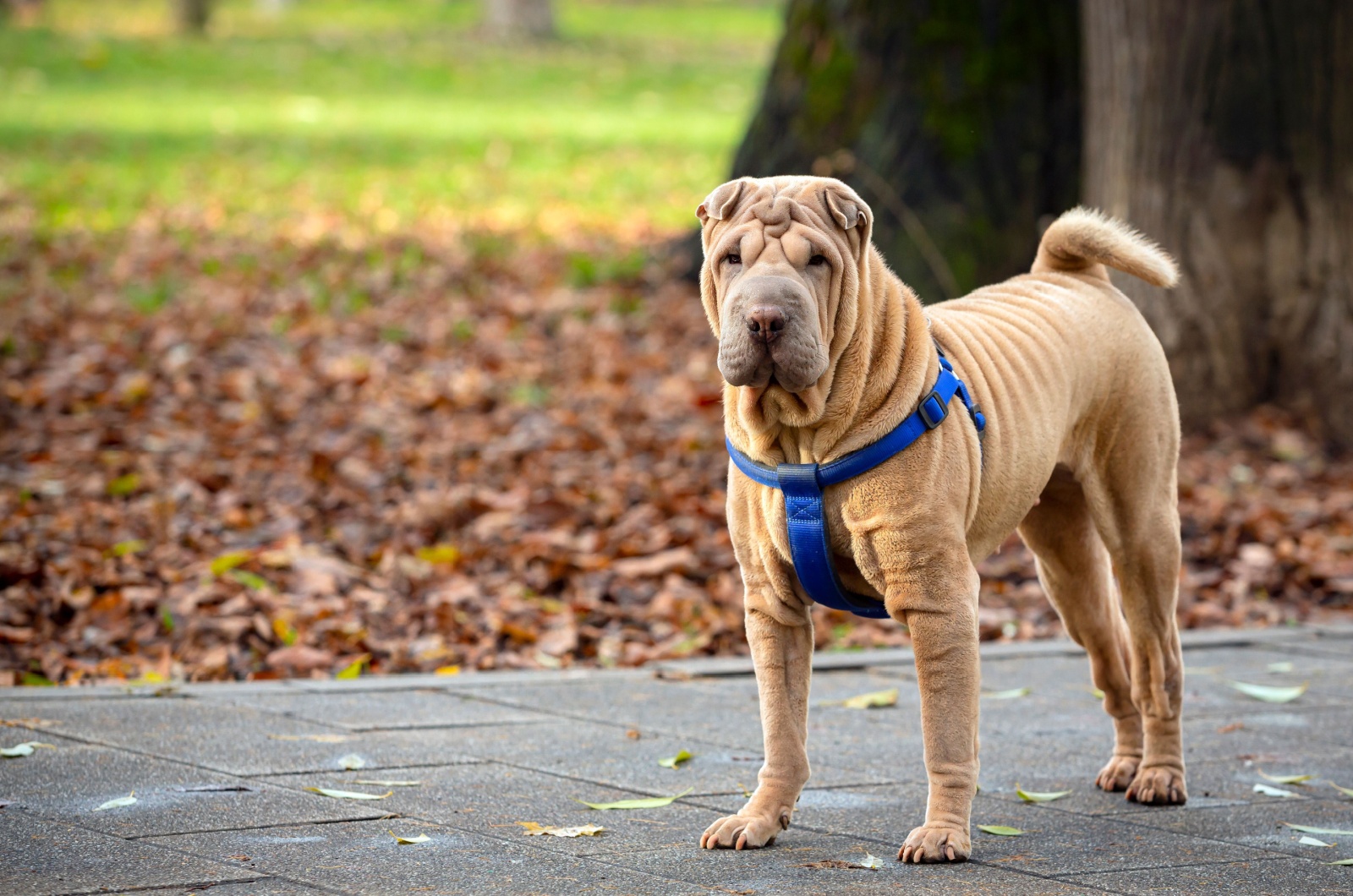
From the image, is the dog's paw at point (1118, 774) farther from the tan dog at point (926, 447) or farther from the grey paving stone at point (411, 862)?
the grey paving stone at point (411, 862)

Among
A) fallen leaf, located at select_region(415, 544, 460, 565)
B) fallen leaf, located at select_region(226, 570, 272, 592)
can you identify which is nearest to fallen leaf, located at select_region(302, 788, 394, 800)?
fallen leaf, located at select_region(226, 570, 272, 592)

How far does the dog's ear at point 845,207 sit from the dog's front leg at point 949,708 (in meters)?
0.89

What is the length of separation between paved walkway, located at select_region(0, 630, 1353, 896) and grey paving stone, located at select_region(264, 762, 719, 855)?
10 mm

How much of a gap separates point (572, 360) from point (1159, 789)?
6861 millimetres

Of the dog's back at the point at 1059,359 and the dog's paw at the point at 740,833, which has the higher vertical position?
the dog's back at the point at 1059,359

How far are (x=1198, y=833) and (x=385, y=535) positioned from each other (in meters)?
4.43

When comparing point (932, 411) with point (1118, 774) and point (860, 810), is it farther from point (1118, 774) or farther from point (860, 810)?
point (1118, 774)

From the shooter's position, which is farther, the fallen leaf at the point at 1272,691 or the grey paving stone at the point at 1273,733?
the fallen leaf at the point at 1272,691

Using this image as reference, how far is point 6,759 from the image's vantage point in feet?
14.4

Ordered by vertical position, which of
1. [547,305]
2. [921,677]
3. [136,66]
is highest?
[136,66]

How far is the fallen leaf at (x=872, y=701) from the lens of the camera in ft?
18.0

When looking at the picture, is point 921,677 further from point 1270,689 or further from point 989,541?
point 1270,689

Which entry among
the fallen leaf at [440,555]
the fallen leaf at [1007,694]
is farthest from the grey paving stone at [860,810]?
the fallen leaf at [440,555]

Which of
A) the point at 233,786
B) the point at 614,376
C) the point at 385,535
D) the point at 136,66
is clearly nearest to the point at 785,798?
the point at 233,786
